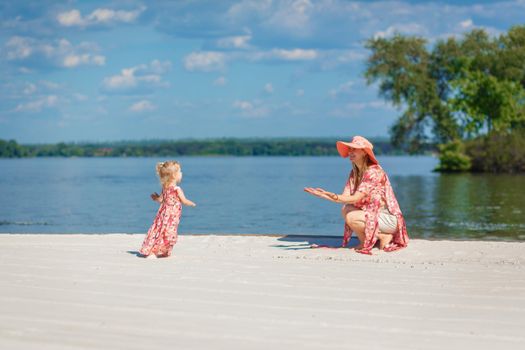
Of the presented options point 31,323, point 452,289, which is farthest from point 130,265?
point 452,289

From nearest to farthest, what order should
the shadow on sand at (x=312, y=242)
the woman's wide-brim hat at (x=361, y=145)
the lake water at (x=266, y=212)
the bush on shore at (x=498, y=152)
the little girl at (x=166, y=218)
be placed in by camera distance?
the little girl at (x=166, y=218) < the woman's wide-brim hat at (x=361, y=145) < the shadow on sand at (x=312, y=242) < the lake water at (x=266, y=212) < the bush on shore at (x=498, y=152)

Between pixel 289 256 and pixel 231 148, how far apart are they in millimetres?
156976

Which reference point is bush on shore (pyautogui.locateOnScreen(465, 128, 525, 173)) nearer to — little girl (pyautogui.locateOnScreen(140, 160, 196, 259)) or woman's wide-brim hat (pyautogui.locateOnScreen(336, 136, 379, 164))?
woman's wide-brim hat (pyautogui.locateOnScreen(336, 136, 379, 164))

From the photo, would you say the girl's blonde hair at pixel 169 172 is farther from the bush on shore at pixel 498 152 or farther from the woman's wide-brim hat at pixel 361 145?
the bush on shore at pixel 498 152

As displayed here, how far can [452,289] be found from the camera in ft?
22.6

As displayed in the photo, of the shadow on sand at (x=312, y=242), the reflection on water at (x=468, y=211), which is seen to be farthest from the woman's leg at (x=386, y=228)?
the reflection on water at (x=468, y=211)

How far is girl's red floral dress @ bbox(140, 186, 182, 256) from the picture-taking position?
873 cm

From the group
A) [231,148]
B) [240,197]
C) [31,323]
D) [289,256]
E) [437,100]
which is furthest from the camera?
[231,148]

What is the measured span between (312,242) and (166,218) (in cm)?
206

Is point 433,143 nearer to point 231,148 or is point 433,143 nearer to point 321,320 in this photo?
point 321,320

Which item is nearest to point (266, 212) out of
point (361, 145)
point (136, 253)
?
point (136, 253)

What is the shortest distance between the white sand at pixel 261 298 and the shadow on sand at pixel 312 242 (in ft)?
0.32

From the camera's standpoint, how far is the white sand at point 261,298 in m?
5.25

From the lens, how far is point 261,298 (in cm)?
645
